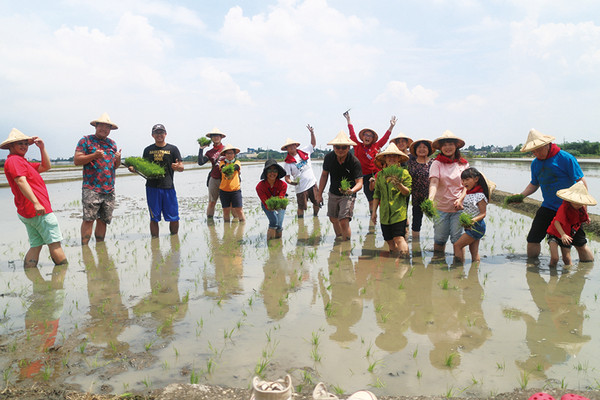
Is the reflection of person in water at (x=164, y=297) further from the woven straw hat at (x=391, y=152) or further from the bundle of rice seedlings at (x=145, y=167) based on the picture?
the woven straw hat at (x=391, y=152)

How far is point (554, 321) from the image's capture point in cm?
337

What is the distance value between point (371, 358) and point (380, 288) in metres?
1.58

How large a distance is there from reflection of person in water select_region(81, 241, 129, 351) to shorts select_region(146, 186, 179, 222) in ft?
4.25

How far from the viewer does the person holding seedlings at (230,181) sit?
316 inches

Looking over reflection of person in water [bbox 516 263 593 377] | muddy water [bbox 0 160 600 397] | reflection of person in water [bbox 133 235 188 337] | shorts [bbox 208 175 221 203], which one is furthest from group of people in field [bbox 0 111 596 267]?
shorts [bbox 208 175 221 203]

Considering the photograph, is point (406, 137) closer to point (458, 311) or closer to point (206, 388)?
point (458, 311)

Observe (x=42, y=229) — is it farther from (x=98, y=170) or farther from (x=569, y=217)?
(x=569, y=217)

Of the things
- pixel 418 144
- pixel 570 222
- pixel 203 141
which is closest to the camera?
pixel 570 222

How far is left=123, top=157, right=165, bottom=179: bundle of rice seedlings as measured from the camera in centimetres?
662

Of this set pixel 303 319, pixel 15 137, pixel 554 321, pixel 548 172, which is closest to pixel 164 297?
pixel 303 319

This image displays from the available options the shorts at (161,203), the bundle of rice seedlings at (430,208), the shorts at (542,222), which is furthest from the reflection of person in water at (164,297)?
the shorts at (542,222)

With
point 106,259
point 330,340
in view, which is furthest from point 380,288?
point 106,259

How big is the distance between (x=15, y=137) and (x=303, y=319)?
13.7ft

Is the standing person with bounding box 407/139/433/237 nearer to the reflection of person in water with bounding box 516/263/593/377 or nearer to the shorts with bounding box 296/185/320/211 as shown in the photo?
the reflection of person in water with bounding box 516/263/593/377
